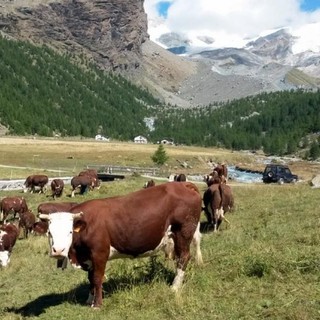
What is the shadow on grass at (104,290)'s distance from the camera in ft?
39.8

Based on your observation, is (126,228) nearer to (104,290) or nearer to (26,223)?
(104,290)

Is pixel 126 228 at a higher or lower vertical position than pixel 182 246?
higher

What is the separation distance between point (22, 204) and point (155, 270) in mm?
19668

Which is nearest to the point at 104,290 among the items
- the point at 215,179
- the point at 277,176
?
the point at 215,179

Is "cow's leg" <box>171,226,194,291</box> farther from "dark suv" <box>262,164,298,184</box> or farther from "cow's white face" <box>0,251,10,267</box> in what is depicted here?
"dark suv" <box>262,164,298,184</box>

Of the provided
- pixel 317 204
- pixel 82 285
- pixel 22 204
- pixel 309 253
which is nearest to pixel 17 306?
pixel 82 285

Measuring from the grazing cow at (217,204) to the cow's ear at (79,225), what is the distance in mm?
10216

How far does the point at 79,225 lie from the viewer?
11.4 meters

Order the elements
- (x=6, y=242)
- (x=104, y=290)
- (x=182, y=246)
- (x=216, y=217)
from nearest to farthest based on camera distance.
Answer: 1. (x=182, y=246)
2. (x=104, y=290)
3. (x=6, y=242)
4. (x=216, y=217)

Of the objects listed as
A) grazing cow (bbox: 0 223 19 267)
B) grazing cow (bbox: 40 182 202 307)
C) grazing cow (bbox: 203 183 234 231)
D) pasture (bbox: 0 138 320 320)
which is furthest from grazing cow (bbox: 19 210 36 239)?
grazing cow (bbox: 40 182 202 307)

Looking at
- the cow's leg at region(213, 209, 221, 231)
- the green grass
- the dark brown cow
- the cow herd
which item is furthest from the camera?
the dark brown cow

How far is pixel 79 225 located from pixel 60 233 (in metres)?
0.52

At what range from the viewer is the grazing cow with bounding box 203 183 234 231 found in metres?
21.4

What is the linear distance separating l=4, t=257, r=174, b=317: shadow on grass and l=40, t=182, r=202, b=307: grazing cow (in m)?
0.59
